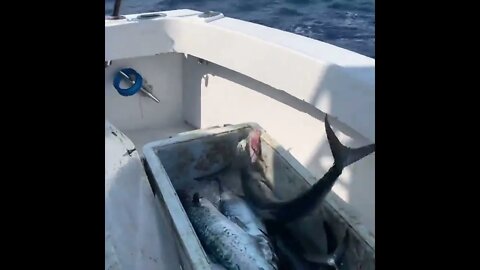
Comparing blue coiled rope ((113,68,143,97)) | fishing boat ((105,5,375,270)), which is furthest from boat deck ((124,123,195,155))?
blue coiled rope ((113,68,143,97))

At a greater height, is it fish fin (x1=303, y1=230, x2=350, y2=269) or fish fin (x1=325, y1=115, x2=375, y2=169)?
fish fin (x1=325, y1=115, x2=375, y2=169)

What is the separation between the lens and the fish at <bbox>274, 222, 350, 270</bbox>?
1836 millimetres

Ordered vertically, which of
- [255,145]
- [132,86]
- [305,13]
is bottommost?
[255,145]

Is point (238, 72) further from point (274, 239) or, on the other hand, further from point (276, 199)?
point (274, 239)

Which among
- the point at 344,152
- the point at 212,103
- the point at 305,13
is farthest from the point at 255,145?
the point at 305,13

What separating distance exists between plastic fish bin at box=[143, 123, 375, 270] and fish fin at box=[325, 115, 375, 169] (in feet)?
0.44

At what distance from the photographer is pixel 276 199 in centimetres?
227

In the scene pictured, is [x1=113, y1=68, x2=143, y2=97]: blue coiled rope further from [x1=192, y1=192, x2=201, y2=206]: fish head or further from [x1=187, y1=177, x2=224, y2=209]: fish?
[x1=192, y1=192, x2=201, y2=206]: fish head

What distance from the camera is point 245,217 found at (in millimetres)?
2201

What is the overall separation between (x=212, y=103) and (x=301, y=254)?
1232 millimetres

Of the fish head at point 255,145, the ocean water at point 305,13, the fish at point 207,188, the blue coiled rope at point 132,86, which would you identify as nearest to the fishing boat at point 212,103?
the blue coiled rope at point 132,86

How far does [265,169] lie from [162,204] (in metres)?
0.56

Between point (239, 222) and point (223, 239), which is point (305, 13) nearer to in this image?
point (239, 222)

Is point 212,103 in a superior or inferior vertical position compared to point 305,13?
inferior
